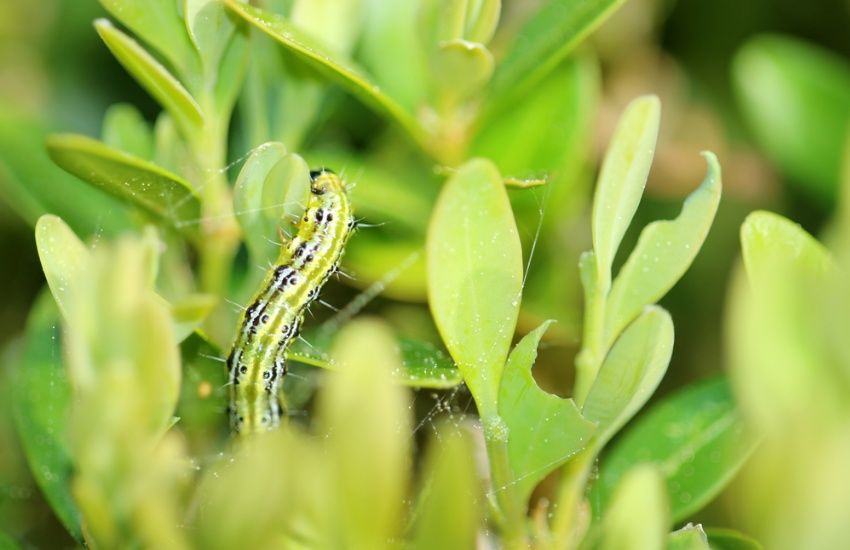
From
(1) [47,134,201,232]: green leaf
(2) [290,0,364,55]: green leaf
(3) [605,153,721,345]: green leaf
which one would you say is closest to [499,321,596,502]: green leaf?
(3) [605,153,721,345]: green leaf

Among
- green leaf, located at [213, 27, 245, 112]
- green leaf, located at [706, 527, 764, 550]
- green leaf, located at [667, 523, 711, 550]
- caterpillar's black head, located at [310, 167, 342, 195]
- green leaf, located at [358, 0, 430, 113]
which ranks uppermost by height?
green leaf, located at [213, 27, 245, 112]

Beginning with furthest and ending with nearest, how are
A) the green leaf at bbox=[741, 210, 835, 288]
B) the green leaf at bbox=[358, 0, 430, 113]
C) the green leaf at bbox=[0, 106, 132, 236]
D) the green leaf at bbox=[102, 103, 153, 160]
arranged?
1. the green leaf at bbox=[358, 0, 430, 113]
2. the green leaf at bbox=[0, 106, 132, 236]
3. the green leaf at bbox=[102, 103, 153, 160]
4. the green leaf at bbox=[741, 210, 835, 288]

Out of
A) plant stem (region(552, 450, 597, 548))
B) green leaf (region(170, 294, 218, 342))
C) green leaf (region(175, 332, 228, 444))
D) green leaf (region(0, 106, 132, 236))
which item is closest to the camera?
green leaf (region(170, 294, 218, 342))

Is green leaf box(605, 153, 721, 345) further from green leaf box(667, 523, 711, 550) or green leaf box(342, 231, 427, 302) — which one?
green leaf box(342, 231, 427, 302)

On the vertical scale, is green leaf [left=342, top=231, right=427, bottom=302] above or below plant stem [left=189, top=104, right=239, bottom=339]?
below

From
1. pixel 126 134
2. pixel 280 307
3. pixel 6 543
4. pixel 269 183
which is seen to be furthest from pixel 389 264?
pixel 6 543

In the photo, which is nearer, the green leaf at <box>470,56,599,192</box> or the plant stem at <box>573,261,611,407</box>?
the plant stem at <box>573,261,611,407</box>

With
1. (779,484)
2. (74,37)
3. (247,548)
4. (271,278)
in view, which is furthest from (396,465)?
(74,37)

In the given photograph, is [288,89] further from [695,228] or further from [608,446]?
[608,446]
